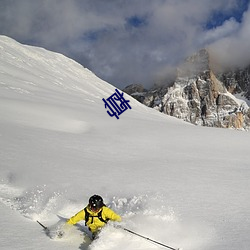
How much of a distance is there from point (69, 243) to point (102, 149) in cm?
665

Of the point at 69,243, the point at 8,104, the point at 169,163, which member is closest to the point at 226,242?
the point at 69,243

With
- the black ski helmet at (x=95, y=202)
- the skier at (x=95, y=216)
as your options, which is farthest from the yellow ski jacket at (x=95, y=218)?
the black ski helmet at (x=95, y=202)

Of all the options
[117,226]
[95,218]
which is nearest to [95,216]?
[95,218]

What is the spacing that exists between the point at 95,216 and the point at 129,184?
7.80 ft

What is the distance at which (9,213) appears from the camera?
6.34 meters

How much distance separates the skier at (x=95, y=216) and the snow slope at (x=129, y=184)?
219 millimetres

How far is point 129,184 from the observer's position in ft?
26.9

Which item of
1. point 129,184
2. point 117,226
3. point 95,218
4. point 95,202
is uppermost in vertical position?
point 129,184

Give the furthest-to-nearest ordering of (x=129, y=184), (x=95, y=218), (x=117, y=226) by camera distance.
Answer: (x=129, y=184)
(x=95, y=218)
(x=117, y=226)

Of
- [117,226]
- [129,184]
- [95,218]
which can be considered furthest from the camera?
[129,184]

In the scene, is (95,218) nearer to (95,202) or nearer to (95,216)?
(95,216)

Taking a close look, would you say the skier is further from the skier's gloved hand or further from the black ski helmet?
the skier's gloved hand

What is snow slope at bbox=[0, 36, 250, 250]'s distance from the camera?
5.50 m

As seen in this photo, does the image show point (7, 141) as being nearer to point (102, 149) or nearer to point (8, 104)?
point (102, 149)
